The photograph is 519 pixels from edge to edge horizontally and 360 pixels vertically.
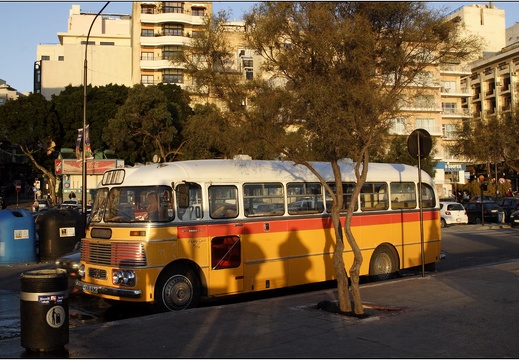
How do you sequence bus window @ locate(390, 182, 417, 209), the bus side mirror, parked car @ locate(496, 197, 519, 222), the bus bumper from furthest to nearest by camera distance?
parked car @ locate(496, 197, 519, 222), bus window @ locate(390, 182, 417, 209), the bus side mirror, the bus bumper

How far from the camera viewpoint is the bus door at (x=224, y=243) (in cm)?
1048

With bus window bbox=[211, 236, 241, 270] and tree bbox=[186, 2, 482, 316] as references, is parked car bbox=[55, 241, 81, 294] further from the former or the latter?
tree bbox=[186, 2, 482, 316]

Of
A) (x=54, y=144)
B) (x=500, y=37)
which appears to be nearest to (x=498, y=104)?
(x=500, y=37)

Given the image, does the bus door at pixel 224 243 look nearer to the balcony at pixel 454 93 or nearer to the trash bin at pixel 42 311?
the trash bin at pixel 42 311

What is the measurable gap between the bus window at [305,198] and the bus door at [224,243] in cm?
144

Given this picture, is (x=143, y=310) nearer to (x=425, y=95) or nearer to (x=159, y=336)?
(x=159, y=336)

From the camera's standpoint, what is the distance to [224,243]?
10.7 meters

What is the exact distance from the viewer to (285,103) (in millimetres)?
9078

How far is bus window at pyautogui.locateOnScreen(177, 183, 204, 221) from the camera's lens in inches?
401

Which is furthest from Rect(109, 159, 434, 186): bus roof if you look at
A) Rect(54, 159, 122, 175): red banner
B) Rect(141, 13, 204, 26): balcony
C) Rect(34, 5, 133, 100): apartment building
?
Rect(34, 5, 133, 100): apartment building

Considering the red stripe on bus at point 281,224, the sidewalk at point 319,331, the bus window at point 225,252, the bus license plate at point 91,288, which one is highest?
the red stripe on bus at point 281,224

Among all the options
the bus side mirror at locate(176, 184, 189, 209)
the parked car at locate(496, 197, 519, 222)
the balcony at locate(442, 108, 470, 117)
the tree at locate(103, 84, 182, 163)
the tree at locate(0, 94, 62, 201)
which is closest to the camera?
the bus side mirror at locate(176, 184, 189, 209)

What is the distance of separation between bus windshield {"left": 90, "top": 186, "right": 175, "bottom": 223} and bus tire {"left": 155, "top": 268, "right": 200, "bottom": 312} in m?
1.04

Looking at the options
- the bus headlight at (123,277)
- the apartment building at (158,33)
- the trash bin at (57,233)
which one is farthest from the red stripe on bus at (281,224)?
the apartment building at (158,33)
